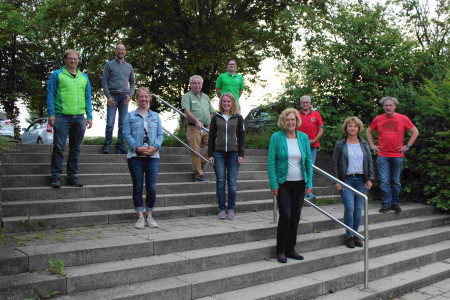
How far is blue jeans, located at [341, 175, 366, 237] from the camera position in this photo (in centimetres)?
578

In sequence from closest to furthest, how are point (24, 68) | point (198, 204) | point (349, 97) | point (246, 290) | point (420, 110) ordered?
1. point (246, 290)
2. point (198, 204)
3. point (420, 110)
4. point (349, 97)
5. point (24, 68)

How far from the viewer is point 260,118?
42.2ft

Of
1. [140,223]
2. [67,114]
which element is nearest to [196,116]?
[67,114]

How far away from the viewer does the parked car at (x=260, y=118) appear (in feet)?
36.3

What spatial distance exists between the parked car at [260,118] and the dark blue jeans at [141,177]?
6032 millimetres

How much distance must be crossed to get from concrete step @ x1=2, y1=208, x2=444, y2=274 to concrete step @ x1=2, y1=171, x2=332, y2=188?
5.50ft

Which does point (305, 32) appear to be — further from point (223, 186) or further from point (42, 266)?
point (42, 266)

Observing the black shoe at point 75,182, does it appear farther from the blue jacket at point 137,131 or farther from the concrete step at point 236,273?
the concrete step at point 236,273

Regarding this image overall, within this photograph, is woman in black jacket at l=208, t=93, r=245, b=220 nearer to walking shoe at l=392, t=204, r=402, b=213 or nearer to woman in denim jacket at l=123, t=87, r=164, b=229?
woman in denim jacket at l=123, t=87, r=164, b=229

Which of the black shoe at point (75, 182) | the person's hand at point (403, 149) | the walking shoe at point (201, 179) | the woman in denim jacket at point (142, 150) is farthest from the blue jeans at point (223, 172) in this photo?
the person's hand at point (403, 149)

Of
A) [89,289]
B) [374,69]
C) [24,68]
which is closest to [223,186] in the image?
[89,289]

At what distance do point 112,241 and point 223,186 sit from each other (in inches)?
81.9

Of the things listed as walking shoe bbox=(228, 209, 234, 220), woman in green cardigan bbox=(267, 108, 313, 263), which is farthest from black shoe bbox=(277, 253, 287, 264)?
walking shoe bbox=(228, 209, 234, 220)

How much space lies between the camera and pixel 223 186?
6.07m
